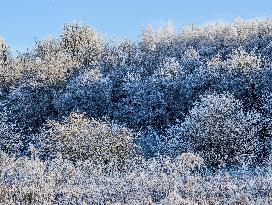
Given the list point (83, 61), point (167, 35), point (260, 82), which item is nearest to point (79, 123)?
point (260, 82)

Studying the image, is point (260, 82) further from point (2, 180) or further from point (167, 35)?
point (2, 180)

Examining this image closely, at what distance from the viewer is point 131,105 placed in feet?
230

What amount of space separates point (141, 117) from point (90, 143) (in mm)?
19796

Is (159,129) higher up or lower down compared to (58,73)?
lower down

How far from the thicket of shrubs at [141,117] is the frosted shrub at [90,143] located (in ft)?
0.34

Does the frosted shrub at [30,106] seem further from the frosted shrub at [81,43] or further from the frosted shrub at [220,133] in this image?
the frosted shrub at [220,133]

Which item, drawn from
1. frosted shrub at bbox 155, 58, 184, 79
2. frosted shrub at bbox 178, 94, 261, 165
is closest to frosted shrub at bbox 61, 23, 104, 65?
frosted shrub at bbox 155, 58, 184, 79

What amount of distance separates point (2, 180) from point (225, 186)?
1320cm

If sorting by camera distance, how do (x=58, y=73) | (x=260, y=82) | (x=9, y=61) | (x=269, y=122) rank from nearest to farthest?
(x=269, y=122), (x=260, y=82), (x=58, y=73), (x=9, y=61)

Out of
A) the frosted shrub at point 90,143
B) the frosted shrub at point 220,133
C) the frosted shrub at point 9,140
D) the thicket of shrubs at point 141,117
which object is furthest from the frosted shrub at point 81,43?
the frosted shrub at point 220,133

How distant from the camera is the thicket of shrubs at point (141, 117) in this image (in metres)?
29.7

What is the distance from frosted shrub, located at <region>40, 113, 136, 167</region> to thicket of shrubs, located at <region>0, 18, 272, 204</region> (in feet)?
0.34

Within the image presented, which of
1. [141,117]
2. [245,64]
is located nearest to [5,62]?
[141,117]

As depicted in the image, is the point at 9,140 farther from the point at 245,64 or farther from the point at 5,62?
the point at 5,62
